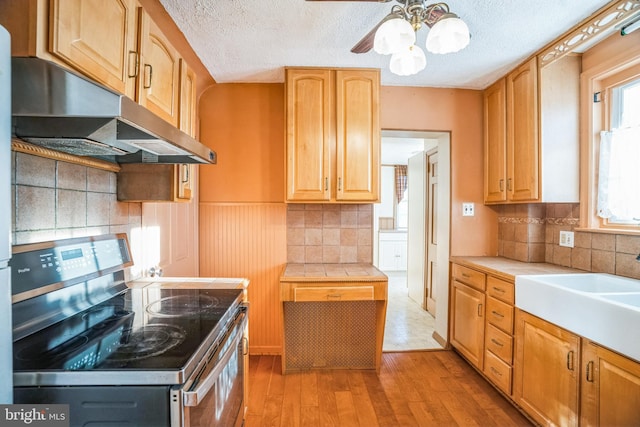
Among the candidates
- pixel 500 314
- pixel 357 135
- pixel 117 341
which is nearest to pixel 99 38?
pixel 117 341

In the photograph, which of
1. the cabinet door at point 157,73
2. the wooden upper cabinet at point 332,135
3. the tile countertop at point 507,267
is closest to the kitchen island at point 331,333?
the wooden upper cabinet at point 332,135

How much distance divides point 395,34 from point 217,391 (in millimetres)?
1560

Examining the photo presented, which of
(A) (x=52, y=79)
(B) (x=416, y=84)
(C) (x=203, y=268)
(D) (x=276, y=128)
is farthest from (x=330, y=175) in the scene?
(A) (x=52, y=79)

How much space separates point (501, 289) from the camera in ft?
6.69

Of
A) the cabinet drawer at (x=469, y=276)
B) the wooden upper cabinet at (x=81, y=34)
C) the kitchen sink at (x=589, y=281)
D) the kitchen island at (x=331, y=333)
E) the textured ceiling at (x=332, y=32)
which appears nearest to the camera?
the wooden upper cabinet at (x=81, y=34)

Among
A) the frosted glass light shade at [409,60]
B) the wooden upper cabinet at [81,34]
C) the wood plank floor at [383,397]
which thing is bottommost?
the wood plank floor at [383,397]

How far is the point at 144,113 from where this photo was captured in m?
0.96

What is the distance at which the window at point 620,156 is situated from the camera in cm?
185

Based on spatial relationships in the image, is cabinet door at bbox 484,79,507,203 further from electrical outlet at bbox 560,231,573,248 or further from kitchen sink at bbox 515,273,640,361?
kitchen sink at bbox 515,273,640,361

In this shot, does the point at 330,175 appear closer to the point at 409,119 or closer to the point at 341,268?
the point at 341,268

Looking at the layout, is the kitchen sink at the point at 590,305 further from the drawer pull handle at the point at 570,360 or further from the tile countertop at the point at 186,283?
the tile countertop at the point at 186,283

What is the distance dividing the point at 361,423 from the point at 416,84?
2.57 meters

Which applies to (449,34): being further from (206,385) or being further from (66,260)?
(66,260)

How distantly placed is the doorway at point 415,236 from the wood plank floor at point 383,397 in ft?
1.42
